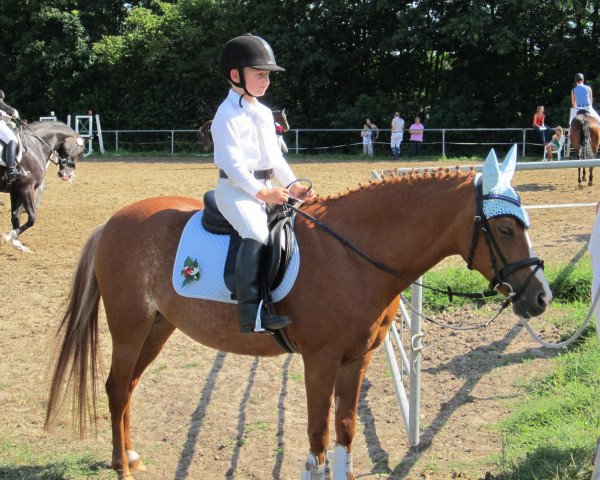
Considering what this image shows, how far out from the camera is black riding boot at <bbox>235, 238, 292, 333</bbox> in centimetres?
393

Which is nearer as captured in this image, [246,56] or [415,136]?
[246,56]

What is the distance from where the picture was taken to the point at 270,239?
4.06 m

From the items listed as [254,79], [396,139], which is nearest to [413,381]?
[254,79]

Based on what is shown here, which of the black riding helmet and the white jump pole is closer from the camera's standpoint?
the black riding helmet

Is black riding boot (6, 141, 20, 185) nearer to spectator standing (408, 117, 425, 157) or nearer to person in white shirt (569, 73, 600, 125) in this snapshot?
person in white shirt (569, 73, 600, 125)

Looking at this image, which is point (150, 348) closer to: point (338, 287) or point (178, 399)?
point (178, 399)

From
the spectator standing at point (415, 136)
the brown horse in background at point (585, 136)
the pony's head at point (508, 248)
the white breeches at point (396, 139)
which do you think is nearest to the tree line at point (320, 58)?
the spectator standing at point (415, 136)

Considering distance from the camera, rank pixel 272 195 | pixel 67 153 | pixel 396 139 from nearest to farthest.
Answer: pixel 272 195 < pixel 67 153 < pixel 396 139

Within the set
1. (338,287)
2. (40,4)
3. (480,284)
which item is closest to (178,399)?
(338,287)

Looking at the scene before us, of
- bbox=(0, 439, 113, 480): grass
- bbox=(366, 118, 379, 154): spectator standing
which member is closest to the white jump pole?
bbox=(0, 439, 113, 480): grass

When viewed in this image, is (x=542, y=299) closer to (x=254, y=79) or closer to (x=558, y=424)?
(x=558, y=424)

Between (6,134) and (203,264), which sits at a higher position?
(6,134)

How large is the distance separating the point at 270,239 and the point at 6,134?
28.7 feet

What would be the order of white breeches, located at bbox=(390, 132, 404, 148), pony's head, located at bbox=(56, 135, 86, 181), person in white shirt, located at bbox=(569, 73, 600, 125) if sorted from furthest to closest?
white breeches, located at bbox=(390, 132, 404, 148)
person in white shirt, located at bbox=(569, 73, 600, 125)
pony's head, located at bbox=(56, 135, 86, 181)
